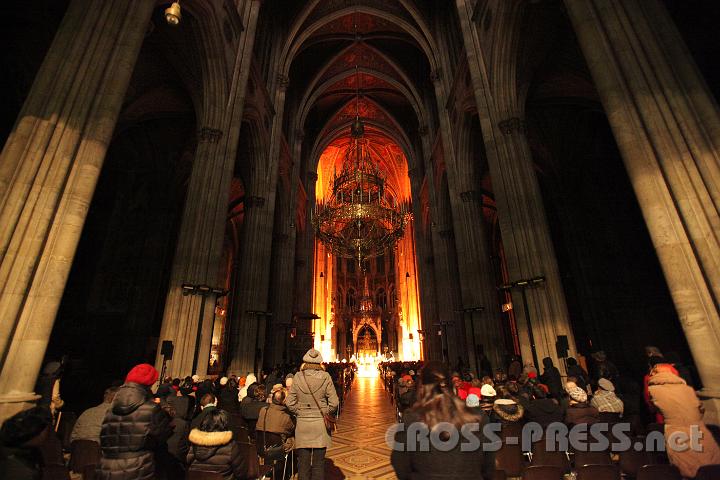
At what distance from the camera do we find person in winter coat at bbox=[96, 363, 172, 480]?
2.20 metres

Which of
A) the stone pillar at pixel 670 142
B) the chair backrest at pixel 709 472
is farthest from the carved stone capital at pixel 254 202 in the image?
the chair backrest at pixel 709 472

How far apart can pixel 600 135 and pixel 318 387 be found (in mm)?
16585

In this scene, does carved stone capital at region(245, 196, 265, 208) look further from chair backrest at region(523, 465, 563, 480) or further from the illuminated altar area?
chair backrest at region(523, 465, 563, 480)

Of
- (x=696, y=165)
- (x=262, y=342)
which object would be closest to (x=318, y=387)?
(x=696, y=165)

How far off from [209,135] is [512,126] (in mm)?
8893

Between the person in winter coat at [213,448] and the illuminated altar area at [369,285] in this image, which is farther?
the illuminated altar area at [369,285]

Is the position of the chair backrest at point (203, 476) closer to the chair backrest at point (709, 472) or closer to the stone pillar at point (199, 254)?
the chair backrest at point (709, 472)

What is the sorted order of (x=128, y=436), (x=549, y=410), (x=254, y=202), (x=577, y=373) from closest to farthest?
(x=128, y=436), (x=549, y=410), (x=577, y=373), (x=254, y=202)

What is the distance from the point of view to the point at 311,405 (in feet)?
10.1

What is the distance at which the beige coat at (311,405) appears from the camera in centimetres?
301

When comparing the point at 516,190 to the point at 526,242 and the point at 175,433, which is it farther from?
the point at 175,433

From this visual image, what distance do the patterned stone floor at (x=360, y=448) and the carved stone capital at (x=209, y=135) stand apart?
8.55m

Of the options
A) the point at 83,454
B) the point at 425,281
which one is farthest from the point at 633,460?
the point at 425,281

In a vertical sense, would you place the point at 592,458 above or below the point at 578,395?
below
